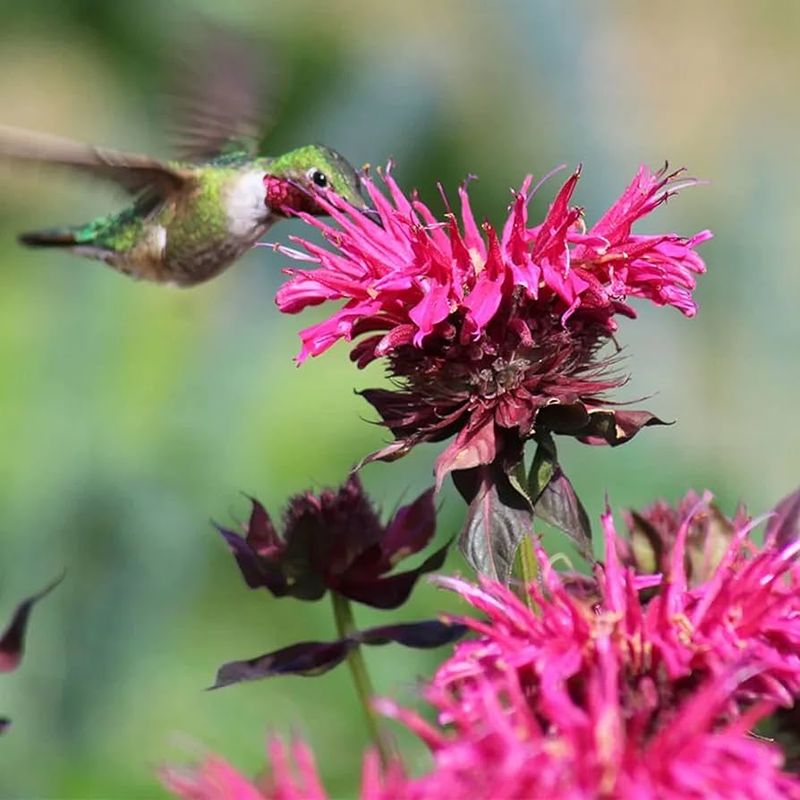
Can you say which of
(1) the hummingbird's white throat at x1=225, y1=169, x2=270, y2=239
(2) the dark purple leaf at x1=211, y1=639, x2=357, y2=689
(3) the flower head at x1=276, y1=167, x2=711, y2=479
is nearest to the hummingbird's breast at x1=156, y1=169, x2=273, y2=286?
(1) the hummingbird's white throat at x1=225, y1=169, x2=270, y2=239

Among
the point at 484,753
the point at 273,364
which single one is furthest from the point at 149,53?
the point at 484,753

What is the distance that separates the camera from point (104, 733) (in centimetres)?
291

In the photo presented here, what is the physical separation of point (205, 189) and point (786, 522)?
3.14 ft

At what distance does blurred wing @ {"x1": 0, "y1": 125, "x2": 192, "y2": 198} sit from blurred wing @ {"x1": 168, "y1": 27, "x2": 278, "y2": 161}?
15 cm

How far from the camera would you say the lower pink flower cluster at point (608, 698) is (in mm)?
792

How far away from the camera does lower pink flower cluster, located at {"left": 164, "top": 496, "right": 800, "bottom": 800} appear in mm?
792

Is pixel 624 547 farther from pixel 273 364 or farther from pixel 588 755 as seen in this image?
pixel 273 364

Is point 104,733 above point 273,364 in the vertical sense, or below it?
below

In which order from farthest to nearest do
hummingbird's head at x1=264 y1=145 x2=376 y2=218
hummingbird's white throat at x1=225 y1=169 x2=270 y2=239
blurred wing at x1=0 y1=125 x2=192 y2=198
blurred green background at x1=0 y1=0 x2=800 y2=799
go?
1. blurred green background at x1=0 y1=0 x2=800 y2=799
2. hummingbird's white throat at x1=225 y1=169 x2=270 y2=239
3. hummingbird's head at x1=264 y1=145 x2=376 y2=218
4. blurred wing at x1=0 y1=125 x2=192 y2=198

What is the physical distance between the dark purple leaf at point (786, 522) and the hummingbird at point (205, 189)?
0.60 m

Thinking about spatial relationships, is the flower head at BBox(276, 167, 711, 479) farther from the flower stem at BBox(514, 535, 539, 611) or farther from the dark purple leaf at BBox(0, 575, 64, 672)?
the dark purple leaf at BBox(0, 575, 64, 672)

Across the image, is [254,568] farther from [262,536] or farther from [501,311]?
[501,311]

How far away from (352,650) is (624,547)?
0.35 metres

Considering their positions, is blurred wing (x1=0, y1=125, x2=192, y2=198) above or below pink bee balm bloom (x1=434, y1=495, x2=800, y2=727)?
above
